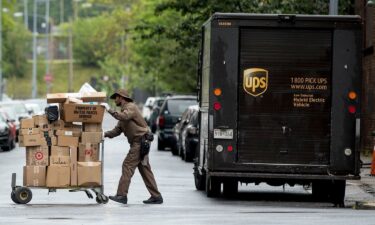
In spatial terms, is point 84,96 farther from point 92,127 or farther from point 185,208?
point 185,208

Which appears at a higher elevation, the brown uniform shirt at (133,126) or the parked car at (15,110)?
the brown uniform shirt at (133,126)

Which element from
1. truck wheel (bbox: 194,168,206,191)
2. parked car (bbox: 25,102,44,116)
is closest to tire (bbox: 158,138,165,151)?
parked car (bbox: 25,102,44,116)

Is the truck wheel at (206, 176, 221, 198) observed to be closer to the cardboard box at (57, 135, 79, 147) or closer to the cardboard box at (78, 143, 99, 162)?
the cardboard box at (78, 143, 99, 162)

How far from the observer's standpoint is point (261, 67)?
21.7 meters

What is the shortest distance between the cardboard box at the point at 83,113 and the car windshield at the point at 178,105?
21.7 metres

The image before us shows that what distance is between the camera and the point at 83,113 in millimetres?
20922

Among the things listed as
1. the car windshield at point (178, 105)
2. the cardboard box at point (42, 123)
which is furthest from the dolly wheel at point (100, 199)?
the car windshield at point (178, 105)

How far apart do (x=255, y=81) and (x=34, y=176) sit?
3.84m

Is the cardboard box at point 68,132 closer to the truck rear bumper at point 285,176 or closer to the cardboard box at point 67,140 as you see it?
the cardboard box at point 67,140

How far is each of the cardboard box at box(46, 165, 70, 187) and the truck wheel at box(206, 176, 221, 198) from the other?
3.01 meters

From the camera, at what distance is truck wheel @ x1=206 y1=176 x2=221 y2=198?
22906 millimetres

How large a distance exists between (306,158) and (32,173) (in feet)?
14.4

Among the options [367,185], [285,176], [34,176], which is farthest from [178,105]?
[34,176]

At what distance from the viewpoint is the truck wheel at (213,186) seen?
75.2ft
